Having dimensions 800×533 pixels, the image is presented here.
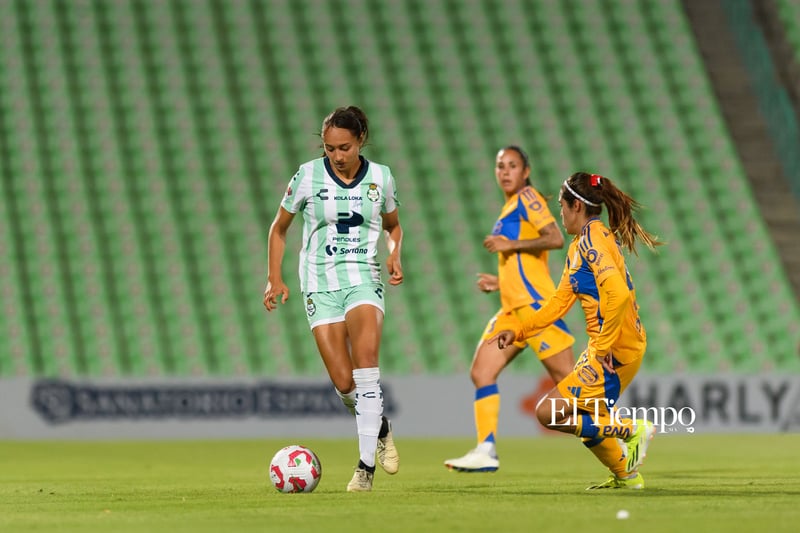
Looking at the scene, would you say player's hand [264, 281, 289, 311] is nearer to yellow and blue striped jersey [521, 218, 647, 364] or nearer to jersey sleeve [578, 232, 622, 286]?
yellow and blue striped jersey [521, 218, 647, 364]

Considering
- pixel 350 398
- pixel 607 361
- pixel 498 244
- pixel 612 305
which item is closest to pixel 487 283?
pixel 498 244

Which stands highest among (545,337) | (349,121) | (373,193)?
(349,121)

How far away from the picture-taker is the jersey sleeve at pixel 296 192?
7.19 metres

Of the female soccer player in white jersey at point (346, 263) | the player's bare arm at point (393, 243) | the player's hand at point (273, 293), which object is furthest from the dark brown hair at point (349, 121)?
the player's hand at point (273, 293)

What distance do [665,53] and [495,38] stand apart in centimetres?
246

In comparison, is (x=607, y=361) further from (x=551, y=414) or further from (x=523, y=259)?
(x=523, y=259)

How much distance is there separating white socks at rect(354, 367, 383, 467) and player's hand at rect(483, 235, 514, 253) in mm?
1759

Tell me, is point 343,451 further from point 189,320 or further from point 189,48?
point 189,48

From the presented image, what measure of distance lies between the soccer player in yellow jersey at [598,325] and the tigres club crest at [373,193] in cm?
100

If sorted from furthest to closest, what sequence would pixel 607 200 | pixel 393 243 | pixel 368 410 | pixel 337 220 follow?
pixel 393 243 → pixel 337 220 → pixel 368 410 → pixel 607 200

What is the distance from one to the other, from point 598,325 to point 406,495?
51.1 inches

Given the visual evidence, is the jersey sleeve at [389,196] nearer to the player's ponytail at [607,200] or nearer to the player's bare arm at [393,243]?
the player's bare arm at [393,243]

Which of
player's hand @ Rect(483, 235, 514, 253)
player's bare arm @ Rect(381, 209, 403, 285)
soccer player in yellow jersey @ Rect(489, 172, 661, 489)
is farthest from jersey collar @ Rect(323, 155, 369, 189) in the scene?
player's hand @ Rect(483, 235, 514, 253)

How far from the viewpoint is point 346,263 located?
7.16m
